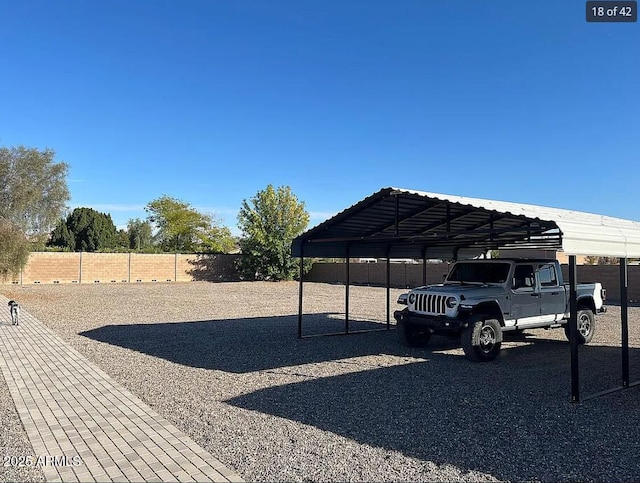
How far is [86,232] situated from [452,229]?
197ft

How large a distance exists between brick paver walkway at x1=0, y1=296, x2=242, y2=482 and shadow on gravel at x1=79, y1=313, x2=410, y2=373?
1990mm

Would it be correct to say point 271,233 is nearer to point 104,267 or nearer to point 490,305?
point 104,267

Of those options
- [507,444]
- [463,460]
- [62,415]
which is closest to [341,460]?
[463,460]

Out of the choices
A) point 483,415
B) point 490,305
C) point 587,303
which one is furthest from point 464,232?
point 587,303

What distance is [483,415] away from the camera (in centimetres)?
593

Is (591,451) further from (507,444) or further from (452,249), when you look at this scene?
(452,249)

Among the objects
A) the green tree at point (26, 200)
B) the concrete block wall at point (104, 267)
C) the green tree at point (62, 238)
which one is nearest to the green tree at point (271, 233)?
the concrete block wall at point (104, 267)

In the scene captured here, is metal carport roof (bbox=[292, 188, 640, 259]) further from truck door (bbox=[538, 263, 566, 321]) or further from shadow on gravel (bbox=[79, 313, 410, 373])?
shadow on gravel (bbox=[79, 313, 410, 373])

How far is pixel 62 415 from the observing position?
595 cm

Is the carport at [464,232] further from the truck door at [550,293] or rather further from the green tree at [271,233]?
the green tree at [271,233]

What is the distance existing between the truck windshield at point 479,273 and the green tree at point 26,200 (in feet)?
77.3

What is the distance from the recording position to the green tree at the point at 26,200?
25984 millimetres

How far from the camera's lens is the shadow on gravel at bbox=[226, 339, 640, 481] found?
4.59m

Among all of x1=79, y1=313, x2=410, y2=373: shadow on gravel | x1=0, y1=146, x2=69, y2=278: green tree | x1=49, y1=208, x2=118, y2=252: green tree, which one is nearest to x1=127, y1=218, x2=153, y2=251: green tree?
x1=49, y1=208, x2=118, y2=252: green tree
